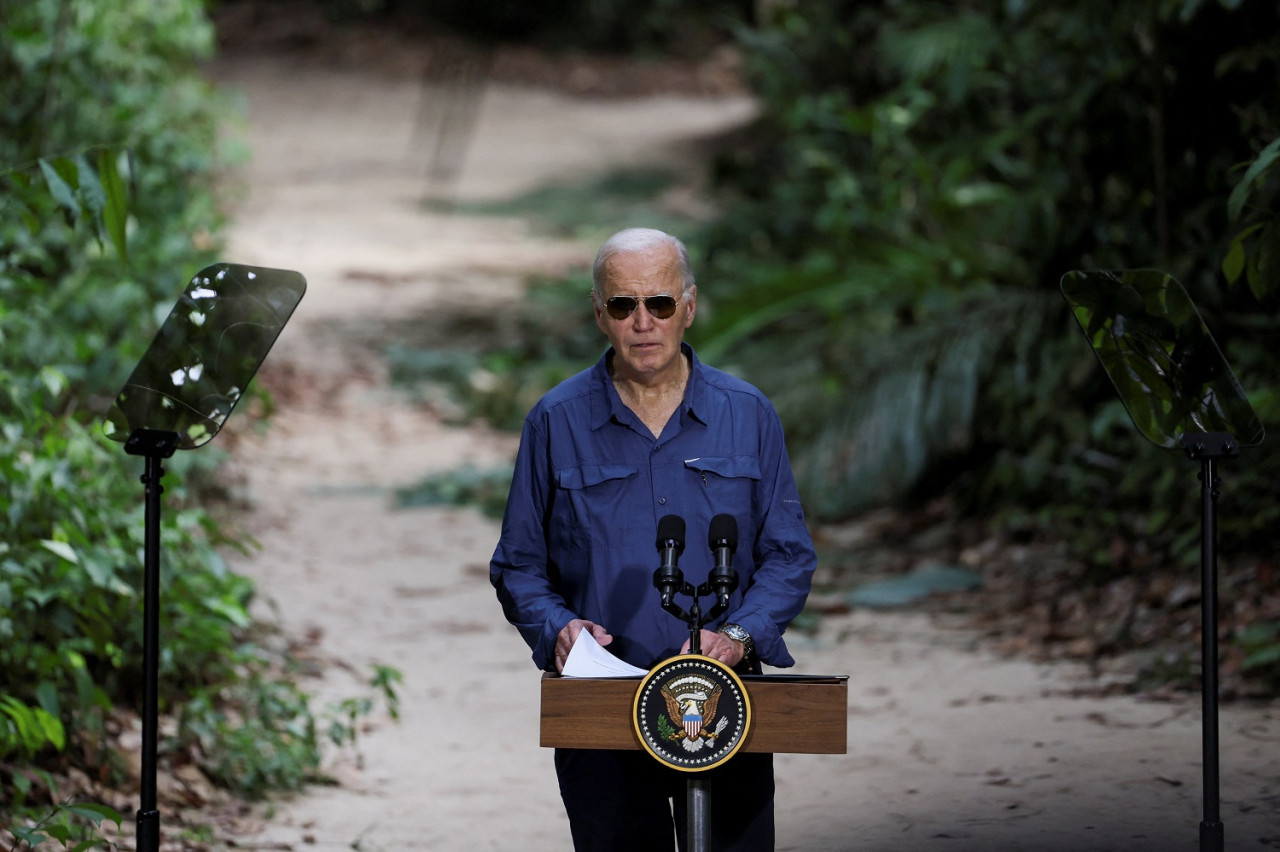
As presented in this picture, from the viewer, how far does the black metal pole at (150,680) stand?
2873mm

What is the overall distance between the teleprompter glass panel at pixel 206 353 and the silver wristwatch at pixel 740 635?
1.16 metres

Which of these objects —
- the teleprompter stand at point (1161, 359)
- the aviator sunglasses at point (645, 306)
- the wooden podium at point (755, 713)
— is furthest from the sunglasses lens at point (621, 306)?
the teleprompter stand at point (1161, 359)

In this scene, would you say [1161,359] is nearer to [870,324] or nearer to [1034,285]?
[1034,285]

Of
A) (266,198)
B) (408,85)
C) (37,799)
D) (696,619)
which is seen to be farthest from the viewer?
(408,85)

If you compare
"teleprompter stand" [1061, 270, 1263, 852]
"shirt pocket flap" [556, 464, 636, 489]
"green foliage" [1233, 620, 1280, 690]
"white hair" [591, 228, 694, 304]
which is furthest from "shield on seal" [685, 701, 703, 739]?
"green foliage" [1233, 620, 1280, 690]

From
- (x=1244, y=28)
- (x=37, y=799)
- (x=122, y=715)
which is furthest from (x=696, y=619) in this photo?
Result: (x=1244, y=28)

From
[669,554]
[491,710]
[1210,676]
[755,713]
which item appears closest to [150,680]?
[669,554]

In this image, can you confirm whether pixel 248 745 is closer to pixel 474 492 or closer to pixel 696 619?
pixel 696 619

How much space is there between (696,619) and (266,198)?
15321 mm

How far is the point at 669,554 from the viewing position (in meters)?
2.49

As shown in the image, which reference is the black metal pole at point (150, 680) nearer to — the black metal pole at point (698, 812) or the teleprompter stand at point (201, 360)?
the teleprompter stand at point (201, 360)

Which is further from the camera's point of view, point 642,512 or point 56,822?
point 56,822

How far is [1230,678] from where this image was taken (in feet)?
17.6

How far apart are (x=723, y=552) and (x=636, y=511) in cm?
30
